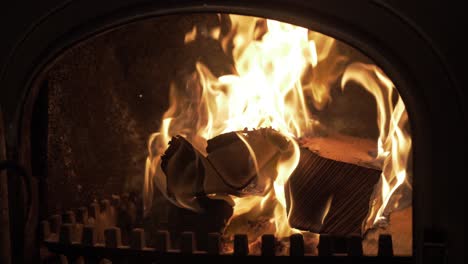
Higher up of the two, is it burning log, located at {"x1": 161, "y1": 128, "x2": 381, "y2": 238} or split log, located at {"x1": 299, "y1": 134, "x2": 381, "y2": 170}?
split log, located at {"x1": 299, "y1": 134, "x2": 381, "y2": 170}

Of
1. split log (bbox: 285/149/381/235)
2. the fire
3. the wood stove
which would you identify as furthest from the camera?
the fire

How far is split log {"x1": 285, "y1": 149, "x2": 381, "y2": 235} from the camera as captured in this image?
129 centimetres

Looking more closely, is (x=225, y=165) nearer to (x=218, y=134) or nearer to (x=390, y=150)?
(x=218, y=134)

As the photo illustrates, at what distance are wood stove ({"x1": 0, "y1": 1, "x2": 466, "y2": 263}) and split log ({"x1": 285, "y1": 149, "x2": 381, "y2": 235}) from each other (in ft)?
0.26

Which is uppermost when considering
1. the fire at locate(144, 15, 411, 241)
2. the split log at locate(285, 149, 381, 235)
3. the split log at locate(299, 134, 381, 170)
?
the fire at locate(144, 15, 411, 241)

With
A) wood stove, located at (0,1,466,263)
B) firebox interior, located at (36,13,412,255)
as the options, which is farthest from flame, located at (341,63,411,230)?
wood stove, located at (0,1,466,263)

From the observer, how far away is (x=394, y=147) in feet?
4.61

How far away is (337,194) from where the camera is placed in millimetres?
1290

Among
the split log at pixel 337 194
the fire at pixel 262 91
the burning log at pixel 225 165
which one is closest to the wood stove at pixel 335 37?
the split log at pixel 337 194

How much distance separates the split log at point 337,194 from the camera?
129 cm

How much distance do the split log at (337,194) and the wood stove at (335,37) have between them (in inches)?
3.2

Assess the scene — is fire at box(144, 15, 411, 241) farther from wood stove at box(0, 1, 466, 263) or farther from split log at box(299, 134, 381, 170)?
wood stove at box(0, 1, 466, 263)

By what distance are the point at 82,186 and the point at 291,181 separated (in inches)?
25.1

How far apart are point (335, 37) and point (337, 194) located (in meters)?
0.40
